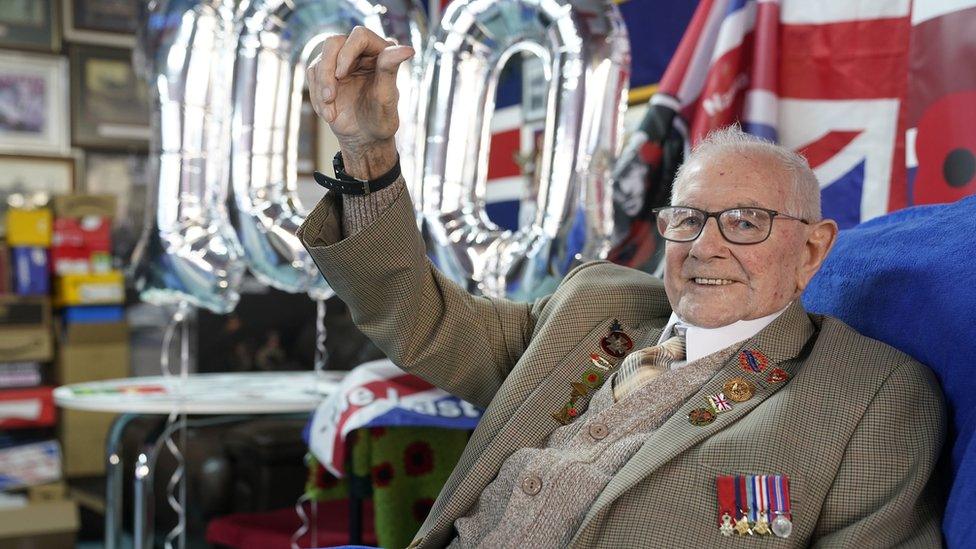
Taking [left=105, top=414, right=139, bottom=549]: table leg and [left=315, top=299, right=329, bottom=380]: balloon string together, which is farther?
Answer: [left=105, top=414, right=139, bottom=549]: table leg

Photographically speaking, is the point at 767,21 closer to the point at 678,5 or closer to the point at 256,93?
the point at 678,5

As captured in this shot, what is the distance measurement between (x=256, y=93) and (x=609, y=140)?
0.58 meters

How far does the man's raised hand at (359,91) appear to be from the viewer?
118 cm

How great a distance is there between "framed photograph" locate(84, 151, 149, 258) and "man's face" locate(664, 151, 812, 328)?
154 inches

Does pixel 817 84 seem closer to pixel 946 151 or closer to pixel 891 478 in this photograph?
pixel 946 151

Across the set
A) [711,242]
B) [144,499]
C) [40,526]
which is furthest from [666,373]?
[40,526]

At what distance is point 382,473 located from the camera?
1.74 metres

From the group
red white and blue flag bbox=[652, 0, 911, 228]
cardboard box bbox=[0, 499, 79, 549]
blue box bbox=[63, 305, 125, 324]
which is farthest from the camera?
blue box bbox=[63, 305, 125, 324]

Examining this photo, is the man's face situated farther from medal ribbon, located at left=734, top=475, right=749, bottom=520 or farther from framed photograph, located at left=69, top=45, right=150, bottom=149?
framed photograph, located at left=69, top=45, right=150, bottom=149

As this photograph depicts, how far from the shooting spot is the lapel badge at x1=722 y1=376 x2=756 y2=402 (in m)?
1.17

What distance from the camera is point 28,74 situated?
15.0ft

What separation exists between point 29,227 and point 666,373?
3.36m

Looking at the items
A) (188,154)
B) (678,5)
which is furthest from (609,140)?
(678,5)

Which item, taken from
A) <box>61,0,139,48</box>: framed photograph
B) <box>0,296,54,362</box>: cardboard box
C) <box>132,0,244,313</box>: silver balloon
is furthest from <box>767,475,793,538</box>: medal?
<box>61,0,139,48</box>: framed photograph
